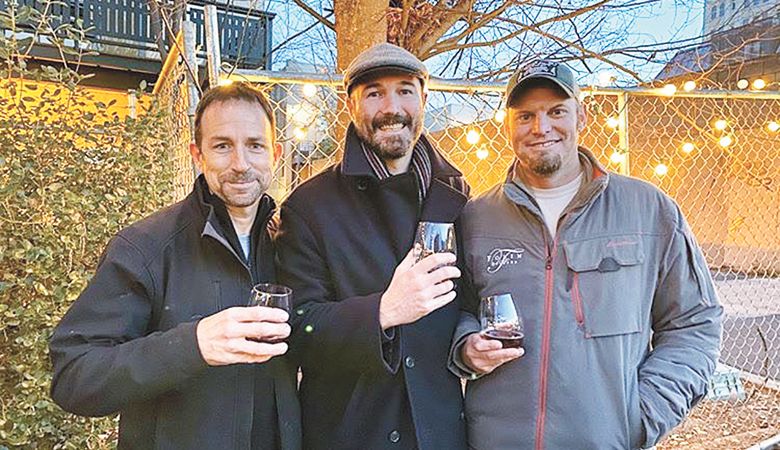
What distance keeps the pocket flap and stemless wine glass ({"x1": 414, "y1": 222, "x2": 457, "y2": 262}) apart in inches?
17.9

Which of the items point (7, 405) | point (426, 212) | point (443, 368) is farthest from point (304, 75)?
point (7, 405)

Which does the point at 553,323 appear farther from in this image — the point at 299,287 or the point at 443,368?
the point at 299,287

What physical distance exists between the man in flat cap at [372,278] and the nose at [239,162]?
0.86 feet

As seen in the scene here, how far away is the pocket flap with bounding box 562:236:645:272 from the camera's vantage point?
5.85ft

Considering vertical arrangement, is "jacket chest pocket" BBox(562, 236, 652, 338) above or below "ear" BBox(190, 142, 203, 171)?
below

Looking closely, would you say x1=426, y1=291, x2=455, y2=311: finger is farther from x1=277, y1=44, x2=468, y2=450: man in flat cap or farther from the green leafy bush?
the green leafy bush

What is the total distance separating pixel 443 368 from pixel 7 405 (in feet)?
6.37

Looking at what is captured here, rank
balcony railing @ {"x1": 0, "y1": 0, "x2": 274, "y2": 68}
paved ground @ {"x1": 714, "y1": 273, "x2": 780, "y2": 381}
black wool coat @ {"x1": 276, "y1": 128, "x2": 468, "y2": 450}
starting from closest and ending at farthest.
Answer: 1. black wool coat @ {"x1": 276, "y1": 128, "x2": 468, "y2": 450}
2. paved ground @ {"x1": 714, "y1": 273, "x2": 780, "y2": 381}
3. balcony railing @ {"x1": 0, "y1": 0, "x2": 274, "y2": 68}

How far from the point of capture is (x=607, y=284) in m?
1.78

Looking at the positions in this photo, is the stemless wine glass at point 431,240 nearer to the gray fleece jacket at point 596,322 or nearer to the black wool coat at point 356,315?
the black wool coat at point 356,315

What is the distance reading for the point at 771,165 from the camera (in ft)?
24.6

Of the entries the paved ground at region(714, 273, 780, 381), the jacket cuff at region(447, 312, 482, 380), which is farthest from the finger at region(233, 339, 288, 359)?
the paved ground at region(714, 273, 780, 381)

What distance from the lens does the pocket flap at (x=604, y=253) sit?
178cm

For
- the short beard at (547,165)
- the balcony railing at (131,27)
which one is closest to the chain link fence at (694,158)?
the short beard at (547,165)
